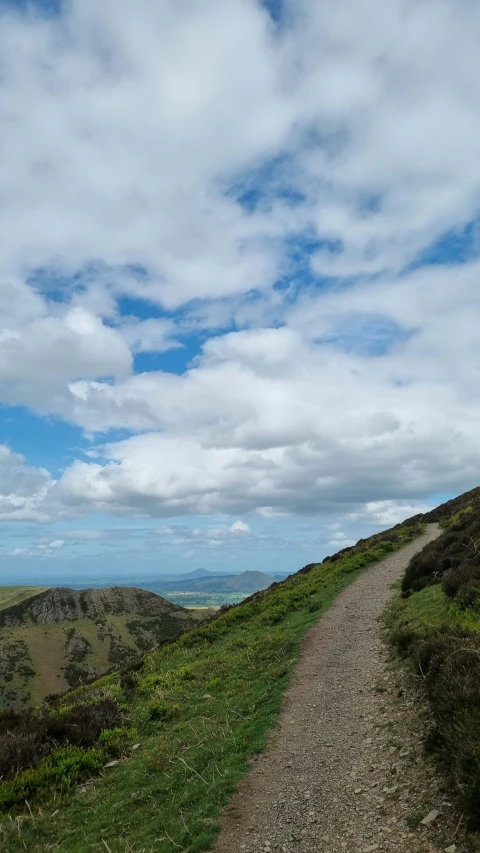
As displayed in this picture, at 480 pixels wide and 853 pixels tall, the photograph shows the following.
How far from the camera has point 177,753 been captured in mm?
11594

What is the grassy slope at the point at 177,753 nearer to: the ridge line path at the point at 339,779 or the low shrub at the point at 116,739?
the low shrub at the point at 116,739

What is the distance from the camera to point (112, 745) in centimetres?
1335

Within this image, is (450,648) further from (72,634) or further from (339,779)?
(72,634)

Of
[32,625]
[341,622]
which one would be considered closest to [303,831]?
[341,622]

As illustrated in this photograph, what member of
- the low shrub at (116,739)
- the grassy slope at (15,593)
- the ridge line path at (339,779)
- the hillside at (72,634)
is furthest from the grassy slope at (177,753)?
the grassy slope at (15,593)

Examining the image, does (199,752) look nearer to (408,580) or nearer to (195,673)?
(195,673)

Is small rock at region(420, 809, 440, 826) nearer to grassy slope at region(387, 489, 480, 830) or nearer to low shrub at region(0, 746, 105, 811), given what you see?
grassy slope at region(387, 489, 480, 830)

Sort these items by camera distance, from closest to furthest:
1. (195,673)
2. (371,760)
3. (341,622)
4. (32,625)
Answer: (371,760) < (195,673) < (341,622) < (32,625)

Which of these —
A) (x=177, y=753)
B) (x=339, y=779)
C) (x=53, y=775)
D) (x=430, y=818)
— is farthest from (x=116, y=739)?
(x=430, y=818)

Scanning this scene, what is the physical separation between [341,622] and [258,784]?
12.0 meters

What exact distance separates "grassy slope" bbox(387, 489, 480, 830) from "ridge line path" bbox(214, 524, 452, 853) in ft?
2.03

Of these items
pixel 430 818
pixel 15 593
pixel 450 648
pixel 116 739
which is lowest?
pixel 15 593

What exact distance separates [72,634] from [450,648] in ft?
355

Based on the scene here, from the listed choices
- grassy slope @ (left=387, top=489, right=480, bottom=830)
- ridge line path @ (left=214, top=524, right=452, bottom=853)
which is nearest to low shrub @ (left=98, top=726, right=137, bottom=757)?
ridge line path @ (left=214, top=524, right=452, bottom=853)
